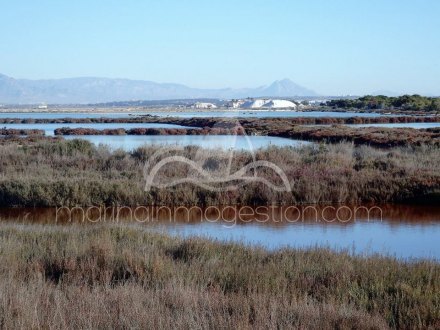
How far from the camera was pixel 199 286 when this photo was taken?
6.76 m

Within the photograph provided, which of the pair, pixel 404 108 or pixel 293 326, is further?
pixel 404 108

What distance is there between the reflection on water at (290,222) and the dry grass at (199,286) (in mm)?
3006

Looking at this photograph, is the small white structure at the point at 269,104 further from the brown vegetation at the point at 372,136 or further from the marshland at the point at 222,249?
the marshland at the point at 222,249

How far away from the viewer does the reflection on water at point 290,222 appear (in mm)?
12234

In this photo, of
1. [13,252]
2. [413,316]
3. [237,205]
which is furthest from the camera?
[237,205]

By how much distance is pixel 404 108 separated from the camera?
95688mm

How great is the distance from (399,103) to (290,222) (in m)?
91.3

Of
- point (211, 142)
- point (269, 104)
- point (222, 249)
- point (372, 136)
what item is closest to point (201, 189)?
point (211, 142)

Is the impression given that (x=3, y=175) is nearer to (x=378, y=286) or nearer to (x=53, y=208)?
(x=53, y=208)

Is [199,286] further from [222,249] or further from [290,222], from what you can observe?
[290,222]

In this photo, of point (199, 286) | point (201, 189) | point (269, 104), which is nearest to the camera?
point (199, 286)

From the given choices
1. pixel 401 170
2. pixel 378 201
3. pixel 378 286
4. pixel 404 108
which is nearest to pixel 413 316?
pixel 378 286

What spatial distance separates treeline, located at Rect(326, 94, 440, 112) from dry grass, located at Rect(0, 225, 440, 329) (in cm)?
7973

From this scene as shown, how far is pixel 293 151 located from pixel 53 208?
379 inches
